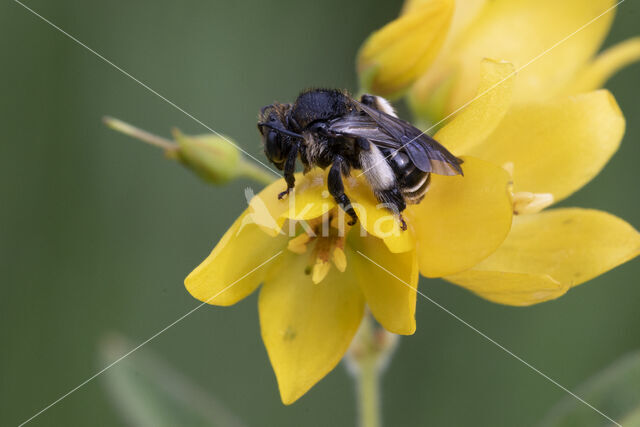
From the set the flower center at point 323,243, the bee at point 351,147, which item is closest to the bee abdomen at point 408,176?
the bee at point 351,147

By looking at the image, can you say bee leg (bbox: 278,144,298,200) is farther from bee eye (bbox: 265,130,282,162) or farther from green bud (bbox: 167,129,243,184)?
green bud (bbox: 167,129,243,184)

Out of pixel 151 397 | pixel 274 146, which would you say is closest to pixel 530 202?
pixel 274 146

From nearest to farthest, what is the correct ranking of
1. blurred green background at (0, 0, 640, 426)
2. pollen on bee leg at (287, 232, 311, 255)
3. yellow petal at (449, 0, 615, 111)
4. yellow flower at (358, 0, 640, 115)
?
1. pollen on bee leg at (287, 232, 311, 255)
2. yellow flower at (358, 0, 640, 115)
3. yellow petal at (449, 0, 615, 111)
4. blurred green background at (0, 0, 640, 426)

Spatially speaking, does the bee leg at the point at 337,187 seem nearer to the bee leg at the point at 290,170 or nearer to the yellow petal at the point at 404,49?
the bee leg at the point at 290,170

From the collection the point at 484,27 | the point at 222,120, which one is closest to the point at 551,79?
the point at 484,27

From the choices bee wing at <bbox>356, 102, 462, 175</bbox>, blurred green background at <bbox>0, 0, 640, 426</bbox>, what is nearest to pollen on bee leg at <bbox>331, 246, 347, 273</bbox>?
bee wing at <bbox>356, 102, 462, 175</bbox>

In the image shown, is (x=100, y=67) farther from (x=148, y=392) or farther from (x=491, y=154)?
(x=491, y=154)
